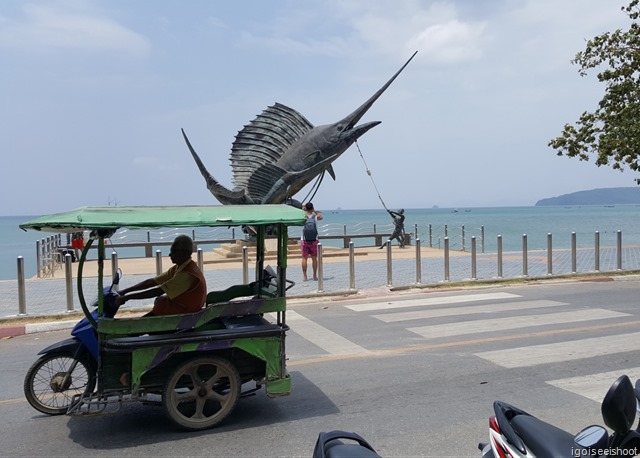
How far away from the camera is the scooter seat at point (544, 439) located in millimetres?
2867

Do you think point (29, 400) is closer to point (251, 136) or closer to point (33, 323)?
point (33, 323)

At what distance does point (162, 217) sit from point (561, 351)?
5.24 meters

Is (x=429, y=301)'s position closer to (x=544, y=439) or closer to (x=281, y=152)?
(x=544, y=439)

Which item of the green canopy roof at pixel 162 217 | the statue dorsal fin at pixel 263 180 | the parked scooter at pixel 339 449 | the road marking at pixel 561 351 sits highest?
the statue dorsal fin at pixel 263 180

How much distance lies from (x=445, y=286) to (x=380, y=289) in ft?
5.15

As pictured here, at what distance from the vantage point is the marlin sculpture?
72.5 feet

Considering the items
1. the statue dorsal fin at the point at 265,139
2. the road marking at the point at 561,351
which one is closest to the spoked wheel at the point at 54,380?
the road marking at the point at 561,351

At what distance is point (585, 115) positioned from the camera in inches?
674

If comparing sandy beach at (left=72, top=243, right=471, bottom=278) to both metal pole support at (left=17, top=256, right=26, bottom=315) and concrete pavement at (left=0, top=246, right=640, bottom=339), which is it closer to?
concrete pavement at (left=0, top=246, right=640, bottom=339)

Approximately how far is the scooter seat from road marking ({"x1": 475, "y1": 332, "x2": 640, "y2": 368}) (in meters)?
3.95

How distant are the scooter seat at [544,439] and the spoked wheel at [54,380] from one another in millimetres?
3796

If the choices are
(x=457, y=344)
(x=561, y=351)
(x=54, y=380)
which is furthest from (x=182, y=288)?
(x=561, y=351)

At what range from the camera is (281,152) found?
901 inches

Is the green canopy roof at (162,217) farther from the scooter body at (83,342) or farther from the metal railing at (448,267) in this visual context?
the metal railing at (448,267)
